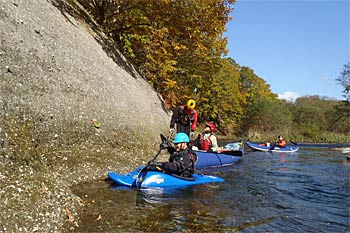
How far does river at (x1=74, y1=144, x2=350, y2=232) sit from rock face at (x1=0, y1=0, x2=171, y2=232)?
761 millimetres

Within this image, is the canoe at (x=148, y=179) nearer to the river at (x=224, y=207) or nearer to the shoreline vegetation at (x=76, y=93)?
the river at (x=224, y=207)

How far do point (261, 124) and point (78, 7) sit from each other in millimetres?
30939

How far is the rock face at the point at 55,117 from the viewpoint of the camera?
6.40m

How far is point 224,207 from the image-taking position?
309 inches

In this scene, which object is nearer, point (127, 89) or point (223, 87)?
point (127, 89)

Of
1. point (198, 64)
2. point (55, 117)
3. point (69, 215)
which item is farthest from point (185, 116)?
point (198, 64)

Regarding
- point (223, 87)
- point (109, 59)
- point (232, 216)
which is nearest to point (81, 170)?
point (232, 216)

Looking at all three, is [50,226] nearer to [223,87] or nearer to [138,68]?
[138,68]

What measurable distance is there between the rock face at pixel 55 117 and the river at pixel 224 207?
761mm

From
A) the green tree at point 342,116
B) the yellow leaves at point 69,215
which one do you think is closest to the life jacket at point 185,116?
the yellow leaves at point 69,215

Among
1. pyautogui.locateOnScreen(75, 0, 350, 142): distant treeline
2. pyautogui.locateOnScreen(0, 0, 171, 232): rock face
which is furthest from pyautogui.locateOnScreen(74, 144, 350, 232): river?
pyautogui.locateOnScreen(75, 0, 350, 142): distant treeline

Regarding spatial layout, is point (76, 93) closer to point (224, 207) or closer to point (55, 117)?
point (55, 117)

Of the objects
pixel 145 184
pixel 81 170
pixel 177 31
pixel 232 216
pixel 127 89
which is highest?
pixel 177 31

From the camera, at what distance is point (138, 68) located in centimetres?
1973
